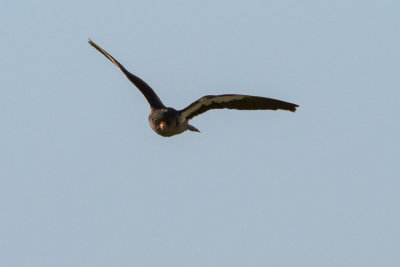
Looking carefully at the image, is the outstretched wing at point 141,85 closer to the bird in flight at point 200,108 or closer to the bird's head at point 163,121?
the bird in flight at point 200,108

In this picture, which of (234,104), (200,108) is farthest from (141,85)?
(234,104)

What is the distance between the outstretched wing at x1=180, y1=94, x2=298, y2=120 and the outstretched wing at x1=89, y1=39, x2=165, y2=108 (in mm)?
1222

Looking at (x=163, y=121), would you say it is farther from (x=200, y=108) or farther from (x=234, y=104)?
(x=234, y=104)

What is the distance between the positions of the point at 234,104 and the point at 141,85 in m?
2.95

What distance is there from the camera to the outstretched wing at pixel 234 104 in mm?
24531

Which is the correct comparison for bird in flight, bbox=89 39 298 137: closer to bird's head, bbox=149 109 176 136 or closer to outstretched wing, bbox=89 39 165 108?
bird's head, bbox=149 109 176 136

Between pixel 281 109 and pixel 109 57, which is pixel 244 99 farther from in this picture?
pixel 109 57

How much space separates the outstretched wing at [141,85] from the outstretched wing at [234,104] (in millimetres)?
1222

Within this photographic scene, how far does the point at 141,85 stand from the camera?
87.2 feet

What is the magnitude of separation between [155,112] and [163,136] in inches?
24.4

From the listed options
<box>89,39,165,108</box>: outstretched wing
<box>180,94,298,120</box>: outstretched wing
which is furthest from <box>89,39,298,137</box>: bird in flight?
<box>89,39,165,108</box>: outstretched wing

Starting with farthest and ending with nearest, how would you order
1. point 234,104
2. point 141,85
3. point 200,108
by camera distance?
point 141,85, point 200,108, point 234,104

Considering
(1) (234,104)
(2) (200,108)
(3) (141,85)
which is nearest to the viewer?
(1) (234,104)

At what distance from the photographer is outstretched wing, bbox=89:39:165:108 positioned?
2611 centimetres
